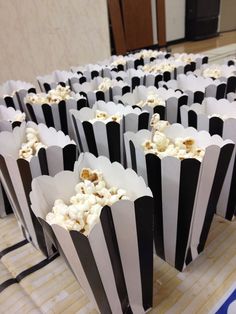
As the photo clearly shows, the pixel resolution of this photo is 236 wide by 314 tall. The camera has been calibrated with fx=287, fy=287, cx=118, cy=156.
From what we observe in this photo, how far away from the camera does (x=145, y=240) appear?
1.83ft

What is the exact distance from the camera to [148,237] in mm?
559

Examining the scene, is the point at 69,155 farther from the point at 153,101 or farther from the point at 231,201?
the point at 231,201

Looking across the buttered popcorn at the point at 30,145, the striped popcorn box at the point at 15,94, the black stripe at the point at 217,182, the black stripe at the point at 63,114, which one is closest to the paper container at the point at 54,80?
the striped popcorn box at the point at 15,94

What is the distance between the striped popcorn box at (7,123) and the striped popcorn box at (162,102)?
36 cm

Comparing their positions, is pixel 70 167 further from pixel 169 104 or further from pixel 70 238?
pixel 169 104

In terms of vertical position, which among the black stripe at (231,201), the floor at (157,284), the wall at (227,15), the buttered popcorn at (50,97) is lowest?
the wall at (227,15)

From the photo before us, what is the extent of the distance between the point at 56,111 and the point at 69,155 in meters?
0.40

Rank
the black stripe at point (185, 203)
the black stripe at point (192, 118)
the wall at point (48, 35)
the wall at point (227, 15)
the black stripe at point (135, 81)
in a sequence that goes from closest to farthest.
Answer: the black stripe at point (185, 203) < the black stripe at point (192, 118) < the black stripe at point (135, 81) < the wall at point (48, 35) < the wall at point (227, 15)

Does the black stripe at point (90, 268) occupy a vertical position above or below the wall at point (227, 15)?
above

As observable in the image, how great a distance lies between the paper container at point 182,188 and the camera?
61cm

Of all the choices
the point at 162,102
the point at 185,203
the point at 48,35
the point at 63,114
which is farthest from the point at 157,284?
the point at 48,35

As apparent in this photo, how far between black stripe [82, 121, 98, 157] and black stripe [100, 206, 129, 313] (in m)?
0.41

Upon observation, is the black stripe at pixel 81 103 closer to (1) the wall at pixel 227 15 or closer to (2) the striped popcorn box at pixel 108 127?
(2) the striped popcorn box at pixel 108 127

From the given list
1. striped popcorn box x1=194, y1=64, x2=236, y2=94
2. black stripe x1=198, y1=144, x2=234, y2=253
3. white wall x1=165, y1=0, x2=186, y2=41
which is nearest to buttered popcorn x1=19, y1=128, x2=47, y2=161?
black stripe x1=198, y1=144, x2=234, y2=253
